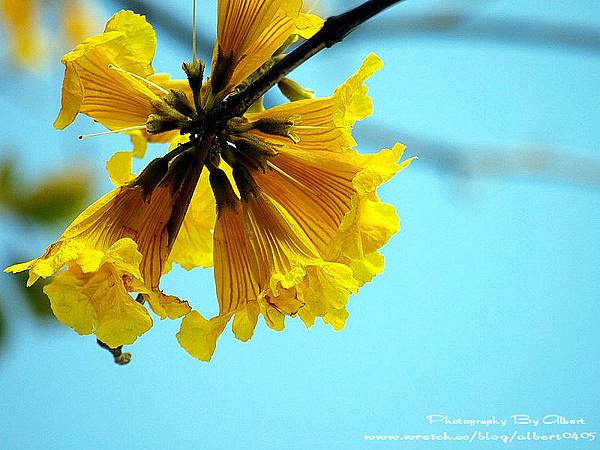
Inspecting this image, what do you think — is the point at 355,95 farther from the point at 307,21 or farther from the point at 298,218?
the point at 298,218

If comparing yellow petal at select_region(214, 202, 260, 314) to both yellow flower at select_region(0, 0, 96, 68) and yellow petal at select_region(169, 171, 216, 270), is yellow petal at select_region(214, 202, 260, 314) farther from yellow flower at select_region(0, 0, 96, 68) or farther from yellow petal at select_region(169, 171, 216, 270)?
yellow flower at select_region(0, 0, 96, 68)

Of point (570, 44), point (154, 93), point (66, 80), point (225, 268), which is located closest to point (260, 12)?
point (154, 93)

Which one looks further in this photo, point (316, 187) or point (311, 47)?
point (316, 187)

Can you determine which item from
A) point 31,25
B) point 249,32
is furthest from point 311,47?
point 31,25

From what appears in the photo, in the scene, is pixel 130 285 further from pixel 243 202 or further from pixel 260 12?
pixel 260 12

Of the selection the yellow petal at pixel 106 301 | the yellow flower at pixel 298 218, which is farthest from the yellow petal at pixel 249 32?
the yellow petal at pixel 106 301

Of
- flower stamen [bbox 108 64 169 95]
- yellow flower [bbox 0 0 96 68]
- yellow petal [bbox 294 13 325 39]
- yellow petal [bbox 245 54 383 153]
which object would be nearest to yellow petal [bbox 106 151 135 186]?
flower stamen [bbox 108 64 169 95]
